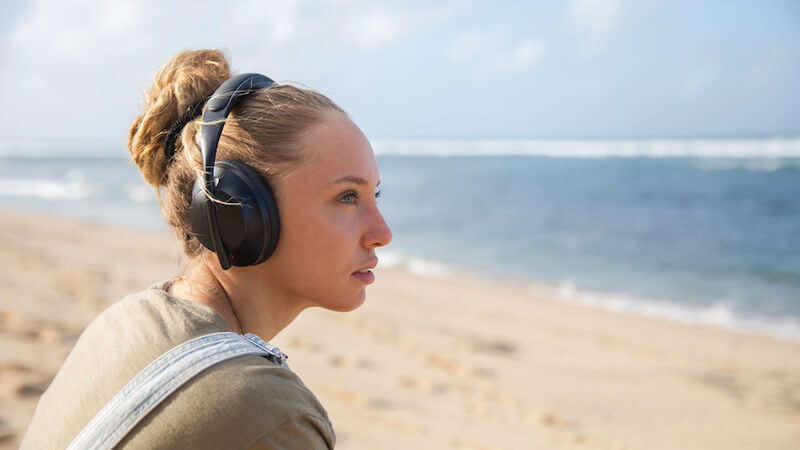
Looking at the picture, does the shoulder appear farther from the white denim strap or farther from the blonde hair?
the blonde hair

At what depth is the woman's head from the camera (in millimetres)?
1319

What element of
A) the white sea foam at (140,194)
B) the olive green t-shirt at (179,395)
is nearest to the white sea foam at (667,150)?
the white sea foam at (140,194)

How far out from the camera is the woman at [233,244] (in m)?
1.08

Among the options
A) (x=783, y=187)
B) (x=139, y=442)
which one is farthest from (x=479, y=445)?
(x=783, y=187)

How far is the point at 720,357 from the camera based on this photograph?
630 cm

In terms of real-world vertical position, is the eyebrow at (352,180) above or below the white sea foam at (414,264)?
above

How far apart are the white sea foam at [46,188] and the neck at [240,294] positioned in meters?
22.7

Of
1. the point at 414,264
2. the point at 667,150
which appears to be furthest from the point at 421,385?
the point at 667,150

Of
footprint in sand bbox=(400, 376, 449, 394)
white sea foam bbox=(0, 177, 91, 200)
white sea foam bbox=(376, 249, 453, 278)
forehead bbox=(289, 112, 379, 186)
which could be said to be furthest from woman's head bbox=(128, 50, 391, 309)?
white sea foam bbox=(0, 177, 91, 200)

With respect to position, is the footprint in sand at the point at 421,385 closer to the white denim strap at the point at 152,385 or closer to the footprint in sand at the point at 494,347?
the footprint in sand at the point at 494,347

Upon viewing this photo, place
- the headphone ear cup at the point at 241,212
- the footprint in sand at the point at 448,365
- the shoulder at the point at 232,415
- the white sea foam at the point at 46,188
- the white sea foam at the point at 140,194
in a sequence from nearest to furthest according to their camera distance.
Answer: the shoulder at the point at 232,415 → the headphone ear cup at the point at 241,212 → the footprint in sand at the point at 448,365 → the white sea foam at the point at 140,194 → the white sea foam at the point at 46,188

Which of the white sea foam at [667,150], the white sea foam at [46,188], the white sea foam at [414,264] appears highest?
the white sea foam at [414,264]

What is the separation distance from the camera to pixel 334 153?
134cm

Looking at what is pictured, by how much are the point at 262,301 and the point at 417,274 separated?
8.88 metres
